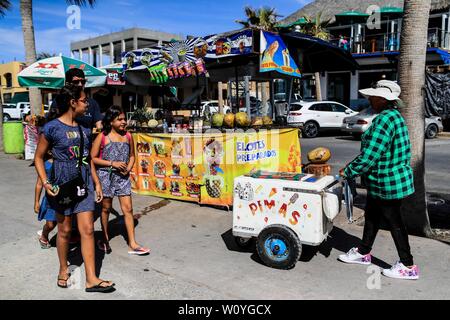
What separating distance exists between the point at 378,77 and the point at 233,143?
2241 centimetres

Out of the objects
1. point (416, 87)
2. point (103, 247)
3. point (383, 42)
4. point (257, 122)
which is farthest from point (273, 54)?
point (383, 42)

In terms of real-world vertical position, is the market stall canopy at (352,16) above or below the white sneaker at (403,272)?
above

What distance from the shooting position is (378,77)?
25953 mm

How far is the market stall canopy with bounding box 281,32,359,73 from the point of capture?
26.1 ft

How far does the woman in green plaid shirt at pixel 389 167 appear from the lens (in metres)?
3.79

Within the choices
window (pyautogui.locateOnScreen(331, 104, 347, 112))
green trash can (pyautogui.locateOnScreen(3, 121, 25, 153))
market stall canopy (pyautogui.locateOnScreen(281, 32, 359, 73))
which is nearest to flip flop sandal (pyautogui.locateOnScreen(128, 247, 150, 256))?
market stall canopy (pyautogui.locateOnScreen(281, 32, 359, 73))

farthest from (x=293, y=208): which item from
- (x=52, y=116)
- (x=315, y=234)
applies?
(x=52, y=116)

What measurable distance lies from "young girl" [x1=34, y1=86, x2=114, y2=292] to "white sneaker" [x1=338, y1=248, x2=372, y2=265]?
2377 mm

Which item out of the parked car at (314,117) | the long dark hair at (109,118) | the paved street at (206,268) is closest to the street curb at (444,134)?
the parked car at (314,117)

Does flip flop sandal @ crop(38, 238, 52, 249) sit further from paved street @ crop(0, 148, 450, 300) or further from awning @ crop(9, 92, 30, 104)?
awning @ crop(9, 92, 30, 104)

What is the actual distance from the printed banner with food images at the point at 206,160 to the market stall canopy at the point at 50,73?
Result: 14.0 ft

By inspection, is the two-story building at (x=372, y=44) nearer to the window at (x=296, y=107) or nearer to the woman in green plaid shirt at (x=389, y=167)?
the window at (x=296, y=107)

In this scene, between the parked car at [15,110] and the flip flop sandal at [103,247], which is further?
the parked car at [15,110]

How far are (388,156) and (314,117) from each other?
14542mm
